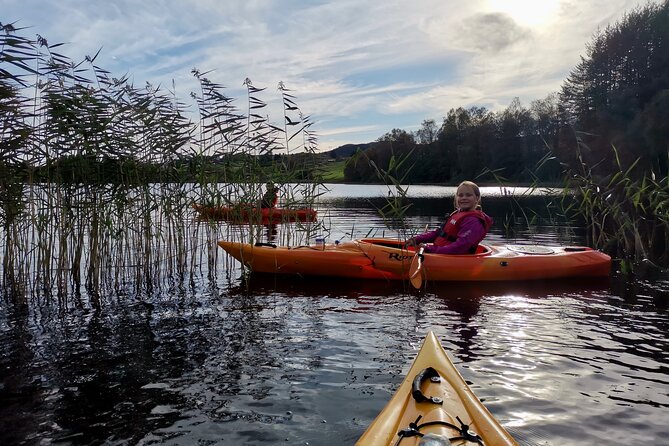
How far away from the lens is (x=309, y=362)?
13.8 ft

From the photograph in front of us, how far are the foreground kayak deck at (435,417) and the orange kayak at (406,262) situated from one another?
4.17 m

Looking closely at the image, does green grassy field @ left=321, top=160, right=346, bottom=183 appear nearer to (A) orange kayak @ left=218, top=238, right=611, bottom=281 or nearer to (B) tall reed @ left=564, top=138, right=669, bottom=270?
(A) orange kayak @ left=218, top=238, right=611, bottom=281

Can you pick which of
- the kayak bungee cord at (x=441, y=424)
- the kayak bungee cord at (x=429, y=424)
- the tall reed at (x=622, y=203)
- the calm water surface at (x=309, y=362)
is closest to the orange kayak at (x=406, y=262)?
the calm water surface at (x=309, y=362)

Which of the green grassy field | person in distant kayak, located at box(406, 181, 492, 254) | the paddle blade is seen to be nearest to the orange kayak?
person in distant kayak, located at box(406, 181, 492, 254)

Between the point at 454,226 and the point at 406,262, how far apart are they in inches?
35.6

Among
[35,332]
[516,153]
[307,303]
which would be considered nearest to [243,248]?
[307,303]

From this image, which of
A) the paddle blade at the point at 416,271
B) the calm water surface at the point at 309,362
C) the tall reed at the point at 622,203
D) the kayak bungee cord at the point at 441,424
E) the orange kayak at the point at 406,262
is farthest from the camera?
the orange kayak at the point at 406,262

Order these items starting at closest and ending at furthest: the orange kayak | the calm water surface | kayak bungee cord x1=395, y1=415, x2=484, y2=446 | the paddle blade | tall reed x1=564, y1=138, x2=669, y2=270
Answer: kayak bungee cord x1=395, y1=415, x2=484, y2=446 → the calm water surface → the paddle blade → tall reed x1=564, y1=138, x2=669, y2=270 → the orange kayak

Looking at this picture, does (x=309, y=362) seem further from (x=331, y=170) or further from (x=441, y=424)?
(x=331, y=170)

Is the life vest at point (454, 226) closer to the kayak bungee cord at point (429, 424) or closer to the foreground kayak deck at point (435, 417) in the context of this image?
the foreground kayak deck at point (435, 417)

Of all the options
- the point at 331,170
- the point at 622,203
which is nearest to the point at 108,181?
the point at 331,170

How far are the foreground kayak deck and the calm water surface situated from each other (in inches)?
19.6

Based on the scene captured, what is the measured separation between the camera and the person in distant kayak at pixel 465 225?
7.13m

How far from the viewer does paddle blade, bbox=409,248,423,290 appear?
6121 mm
